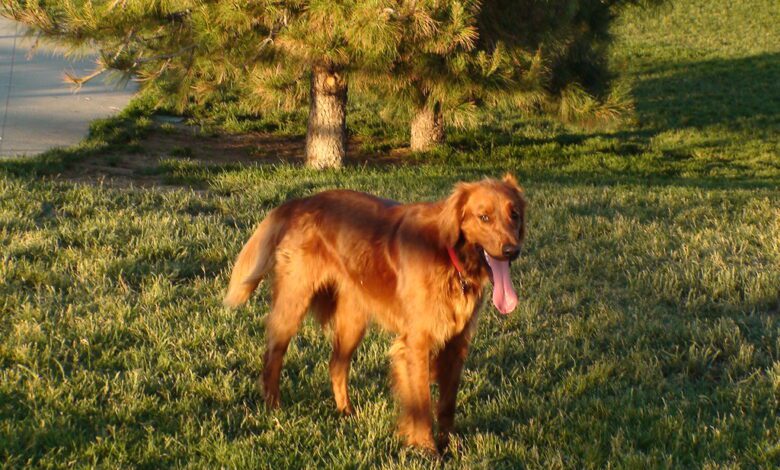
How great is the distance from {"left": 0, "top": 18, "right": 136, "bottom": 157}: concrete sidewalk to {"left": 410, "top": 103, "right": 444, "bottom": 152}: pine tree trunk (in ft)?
14.4

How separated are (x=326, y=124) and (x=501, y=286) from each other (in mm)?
7695

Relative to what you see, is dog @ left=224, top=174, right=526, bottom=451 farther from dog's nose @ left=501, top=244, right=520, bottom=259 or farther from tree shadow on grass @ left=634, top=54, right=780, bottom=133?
tree shadow on grass @ left=634, top=54, right=780, bottom=133

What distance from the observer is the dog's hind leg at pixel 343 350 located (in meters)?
4.30

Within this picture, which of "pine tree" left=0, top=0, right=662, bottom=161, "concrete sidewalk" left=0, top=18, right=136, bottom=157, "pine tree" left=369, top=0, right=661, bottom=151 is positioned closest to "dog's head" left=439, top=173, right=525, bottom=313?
"pine tree" left=0, top=0, right=662, bottom=161

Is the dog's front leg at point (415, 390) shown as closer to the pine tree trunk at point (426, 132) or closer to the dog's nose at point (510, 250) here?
the dog's nose at point (510, 250)

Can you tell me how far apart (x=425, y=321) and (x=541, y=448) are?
33.2 inches

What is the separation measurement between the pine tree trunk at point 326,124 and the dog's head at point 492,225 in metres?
7.32

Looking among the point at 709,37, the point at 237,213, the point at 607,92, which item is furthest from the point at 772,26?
the point at 237,213

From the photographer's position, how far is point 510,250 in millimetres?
3486

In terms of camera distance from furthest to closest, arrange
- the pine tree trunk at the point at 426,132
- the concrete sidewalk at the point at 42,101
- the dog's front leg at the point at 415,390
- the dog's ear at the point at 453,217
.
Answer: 1. the pine tree trunk at the point at 426,132
2. the concrete sidewalk at the point at 42,101
3. the dog's front leg at the point at 415,390
4. the dog's ear at the point at 453,217

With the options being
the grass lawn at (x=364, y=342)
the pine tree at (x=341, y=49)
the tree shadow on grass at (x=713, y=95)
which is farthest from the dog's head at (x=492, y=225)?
the tree shadow on grass at (x=713, y=95)

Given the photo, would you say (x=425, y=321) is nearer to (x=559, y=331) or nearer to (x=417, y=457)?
(x=417, y=457)

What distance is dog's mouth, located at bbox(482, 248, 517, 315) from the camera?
3576 millimetres

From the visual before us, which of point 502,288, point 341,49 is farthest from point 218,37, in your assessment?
point 502,288
